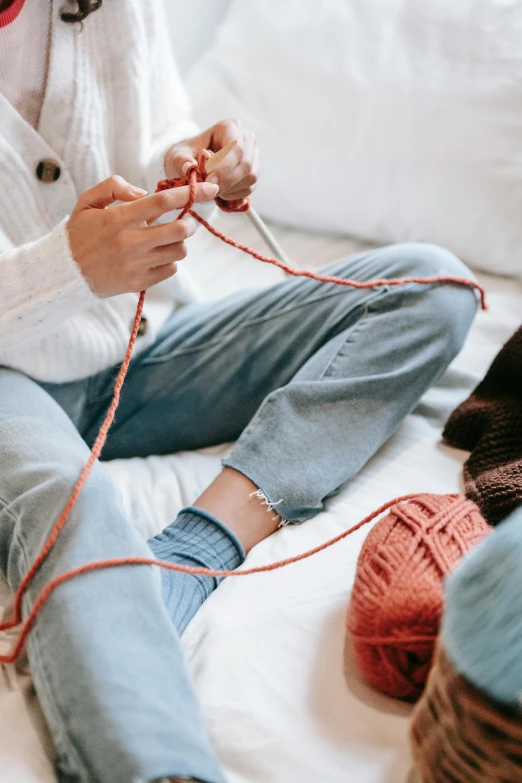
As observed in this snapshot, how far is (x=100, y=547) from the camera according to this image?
1.92ft

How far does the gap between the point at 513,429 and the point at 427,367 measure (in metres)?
0.11

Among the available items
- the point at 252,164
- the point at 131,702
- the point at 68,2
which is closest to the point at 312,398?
the point at 252,164

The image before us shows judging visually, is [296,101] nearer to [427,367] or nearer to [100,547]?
[427,367]

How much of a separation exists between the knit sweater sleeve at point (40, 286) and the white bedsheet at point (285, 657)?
22 centimetres

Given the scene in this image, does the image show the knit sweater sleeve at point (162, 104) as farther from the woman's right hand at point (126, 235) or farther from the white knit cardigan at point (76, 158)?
the woman's right hand at point (126, 235)

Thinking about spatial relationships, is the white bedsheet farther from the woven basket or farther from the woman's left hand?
the woman's left hand

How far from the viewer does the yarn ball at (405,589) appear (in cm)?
55

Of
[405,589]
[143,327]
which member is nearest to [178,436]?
[143,327]


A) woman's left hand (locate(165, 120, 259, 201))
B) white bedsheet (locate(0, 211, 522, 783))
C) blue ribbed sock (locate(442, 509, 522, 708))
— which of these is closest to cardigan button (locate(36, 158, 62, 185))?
woman's left hand (locate(165, 120, 259, 201))

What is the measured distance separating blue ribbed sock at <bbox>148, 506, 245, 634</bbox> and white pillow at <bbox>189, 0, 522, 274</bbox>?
0.62 m

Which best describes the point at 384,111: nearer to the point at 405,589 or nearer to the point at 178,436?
the point at 178,436

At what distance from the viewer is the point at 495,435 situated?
797 mm

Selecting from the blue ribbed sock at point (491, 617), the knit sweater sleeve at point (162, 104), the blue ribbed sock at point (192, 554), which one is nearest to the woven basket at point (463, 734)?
the blue ribbed sock at point (491, 617)

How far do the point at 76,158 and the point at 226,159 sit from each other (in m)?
0.21
